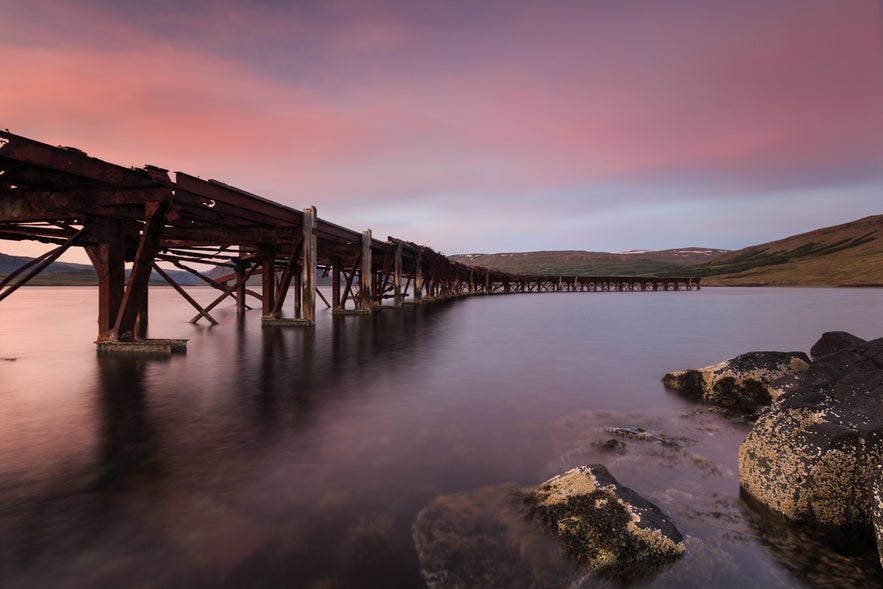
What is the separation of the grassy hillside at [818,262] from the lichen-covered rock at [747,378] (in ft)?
443

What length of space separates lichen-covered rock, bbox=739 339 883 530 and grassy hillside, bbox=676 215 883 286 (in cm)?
13934

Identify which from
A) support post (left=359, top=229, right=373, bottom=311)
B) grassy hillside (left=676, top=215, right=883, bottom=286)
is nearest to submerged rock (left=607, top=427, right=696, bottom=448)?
support post (left=359, top=229, right=373, bottom=311)

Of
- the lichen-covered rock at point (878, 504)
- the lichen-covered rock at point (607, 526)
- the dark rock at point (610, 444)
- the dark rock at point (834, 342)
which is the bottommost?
the dark rock at point (610, 444)

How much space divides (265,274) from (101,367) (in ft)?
31.7

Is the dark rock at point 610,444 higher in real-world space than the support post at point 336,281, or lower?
lower

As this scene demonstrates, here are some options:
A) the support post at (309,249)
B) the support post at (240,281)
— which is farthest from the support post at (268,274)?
the support post at (240,281)

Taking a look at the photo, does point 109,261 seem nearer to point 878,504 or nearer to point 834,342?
point 878,504

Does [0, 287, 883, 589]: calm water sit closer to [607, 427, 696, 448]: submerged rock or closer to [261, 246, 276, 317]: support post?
[607, 427, 696, 448]: submerged rock

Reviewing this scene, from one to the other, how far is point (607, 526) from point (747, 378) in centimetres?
612

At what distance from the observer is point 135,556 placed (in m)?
2.89

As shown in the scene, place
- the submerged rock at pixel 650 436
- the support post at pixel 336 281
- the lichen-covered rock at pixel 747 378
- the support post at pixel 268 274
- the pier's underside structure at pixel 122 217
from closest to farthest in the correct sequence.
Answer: the submerged rock at pixel 650 436, the lichen-covered rock at pixel 747 378, the pier's underside structure at pixel 122 217, the support post at pixel 268 274, the support post at pixel 336 281

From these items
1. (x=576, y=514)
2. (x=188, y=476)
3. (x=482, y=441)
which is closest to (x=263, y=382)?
Result: (x=188, y=476)

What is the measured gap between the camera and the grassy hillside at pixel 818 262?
112319 millimetres

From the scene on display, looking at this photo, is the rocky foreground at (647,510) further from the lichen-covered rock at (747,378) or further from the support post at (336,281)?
the support post at (336,281)
